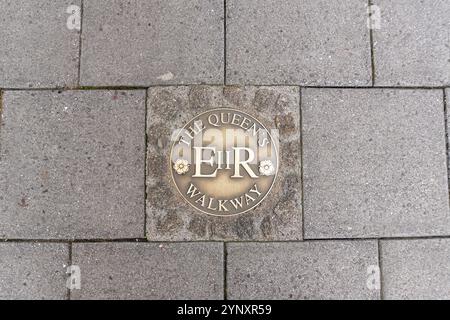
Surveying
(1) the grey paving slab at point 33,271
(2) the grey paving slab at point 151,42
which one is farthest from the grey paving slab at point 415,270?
(1) the grey paving slab at point 33,271

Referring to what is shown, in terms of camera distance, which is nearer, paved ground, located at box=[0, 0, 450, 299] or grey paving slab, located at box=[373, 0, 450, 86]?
paved ground, located at box=[0, 0, 450, 299]

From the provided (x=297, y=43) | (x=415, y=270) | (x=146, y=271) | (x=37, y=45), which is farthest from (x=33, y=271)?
(x=415, y=270)

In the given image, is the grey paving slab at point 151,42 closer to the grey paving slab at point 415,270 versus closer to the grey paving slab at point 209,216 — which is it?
the grey paving slab at point 209,216

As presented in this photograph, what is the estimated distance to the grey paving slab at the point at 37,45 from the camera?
2.76m

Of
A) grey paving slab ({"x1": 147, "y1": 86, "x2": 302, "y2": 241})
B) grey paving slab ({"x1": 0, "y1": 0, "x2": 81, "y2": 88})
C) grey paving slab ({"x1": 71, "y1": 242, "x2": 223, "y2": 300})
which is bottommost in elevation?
grey paving slab ({"x1": 71, "y1": 242, "x2": 223, "y2": 300})

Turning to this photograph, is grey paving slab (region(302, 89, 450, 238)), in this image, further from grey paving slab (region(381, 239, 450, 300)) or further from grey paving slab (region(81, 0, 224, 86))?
grey paving slab (region(81, 0, 224, 86))

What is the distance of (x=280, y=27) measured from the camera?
9.14 feet

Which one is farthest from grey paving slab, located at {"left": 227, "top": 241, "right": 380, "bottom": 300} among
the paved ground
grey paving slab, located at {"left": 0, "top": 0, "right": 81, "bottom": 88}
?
grey paving slab, located at {"left": 0, "top": 0, "right": 81, "bottom": 88}

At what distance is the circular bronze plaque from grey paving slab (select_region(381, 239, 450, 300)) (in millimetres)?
1015

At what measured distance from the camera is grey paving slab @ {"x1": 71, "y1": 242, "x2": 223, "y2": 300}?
264 cm

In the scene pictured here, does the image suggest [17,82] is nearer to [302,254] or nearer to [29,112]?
[29,112]

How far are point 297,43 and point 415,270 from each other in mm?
1858

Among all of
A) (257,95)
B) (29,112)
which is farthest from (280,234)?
(29,112)

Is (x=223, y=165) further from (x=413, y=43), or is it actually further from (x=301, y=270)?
(x=413, y=43)
